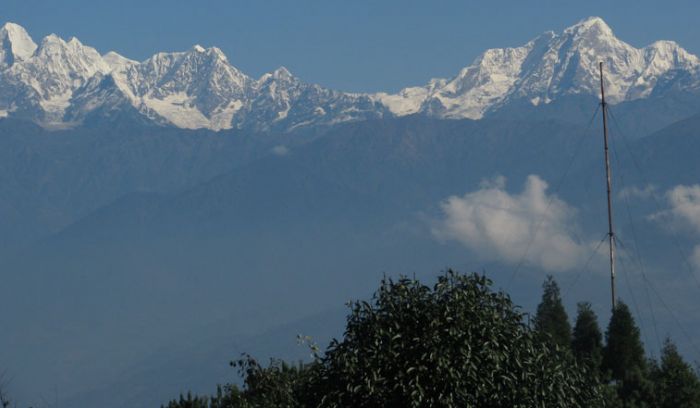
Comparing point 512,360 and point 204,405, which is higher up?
point 204,405

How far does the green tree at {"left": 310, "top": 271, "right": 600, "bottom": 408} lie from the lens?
150 feet

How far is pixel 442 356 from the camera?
4591cm

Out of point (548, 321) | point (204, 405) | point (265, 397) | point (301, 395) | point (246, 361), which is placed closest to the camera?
point (301, 395)

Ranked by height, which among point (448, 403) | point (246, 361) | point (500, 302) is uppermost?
point (246, 361)

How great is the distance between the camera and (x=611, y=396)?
73375 mm

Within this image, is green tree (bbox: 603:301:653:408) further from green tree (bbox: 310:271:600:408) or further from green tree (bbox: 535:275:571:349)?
green tree (bbox: 310:271:600:408)

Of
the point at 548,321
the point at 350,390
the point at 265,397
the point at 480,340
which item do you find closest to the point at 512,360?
the point at 480,340

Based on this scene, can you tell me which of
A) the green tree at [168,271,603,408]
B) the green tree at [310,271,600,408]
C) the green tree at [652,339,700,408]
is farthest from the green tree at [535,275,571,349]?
the green tree at [310,271,600,408]

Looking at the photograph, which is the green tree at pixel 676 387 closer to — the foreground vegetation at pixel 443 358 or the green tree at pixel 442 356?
the foreground vegetation at pixel 443 358

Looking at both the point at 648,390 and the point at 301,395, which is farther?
the point at 648,390

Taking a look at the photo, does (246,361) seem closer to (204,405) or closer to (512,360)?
(204,405)

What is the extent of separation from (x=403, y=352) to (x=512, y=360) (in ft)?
13.3

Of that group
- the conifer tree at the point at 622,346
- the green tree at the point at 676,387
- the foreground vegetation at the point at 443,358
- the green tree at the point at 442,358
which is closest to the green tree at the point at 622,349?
the conifer tree at the point at 622,346

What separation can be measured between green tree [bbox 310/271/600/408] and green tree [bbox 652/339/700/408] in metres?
32.7
